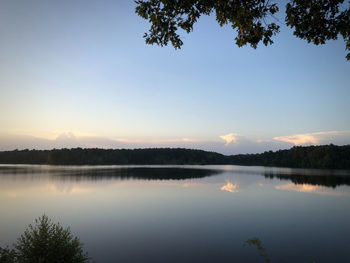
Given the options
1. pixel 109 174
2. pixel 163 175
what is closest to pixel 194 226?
pixel 163 175

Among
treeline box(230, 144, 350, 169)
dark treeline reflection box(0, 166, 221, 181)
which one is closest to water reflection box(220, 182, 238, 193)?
dark treeline reflection box(0, 166, 221, 181)

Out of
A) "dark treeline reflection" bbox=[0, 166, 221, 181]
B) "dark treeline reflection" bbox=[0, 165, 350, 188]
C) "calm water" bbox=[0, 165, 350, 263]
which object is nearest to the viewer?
"calm water" bbox=[0, 165, 350, 263]

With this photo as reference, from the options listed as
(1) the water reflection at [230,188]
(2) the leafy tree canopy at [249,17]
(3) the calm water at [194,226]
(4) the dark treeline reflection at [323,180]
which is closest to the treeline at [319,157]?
(4) the dark treeline reflection at [323,180]

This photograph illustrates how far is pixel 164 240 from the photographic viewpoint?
16672mm

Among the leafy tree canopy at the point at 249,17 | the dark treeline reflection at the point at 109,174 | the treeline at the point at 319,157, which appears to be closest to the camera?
the leafy tree canopy at the point at 249,17

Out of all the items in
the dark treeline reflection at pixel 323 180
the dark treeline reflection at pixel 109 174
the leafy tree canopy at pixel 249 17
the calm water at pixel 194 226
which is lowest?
the dark treeline reflection at pixel 109 174

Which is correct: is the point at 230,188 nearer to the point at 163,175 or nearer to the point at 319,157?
the point at 163,175

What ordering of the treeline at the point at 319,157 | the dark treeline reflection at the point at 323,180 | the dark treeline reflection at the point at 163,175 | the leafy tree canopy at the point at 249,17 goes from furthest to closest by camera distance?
1. the treeline at the point at 319,157
2. the dark treeline reflection at the point at 163,175
3. the dark treeline reflection at the point at 323,180
4. the leafy tree canopy at the point at 249,17

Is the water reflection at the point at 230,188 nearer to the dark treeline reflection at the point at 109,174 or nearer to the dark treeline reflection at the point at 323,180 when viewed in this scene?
the dark treeline reflection at the point at 323,180

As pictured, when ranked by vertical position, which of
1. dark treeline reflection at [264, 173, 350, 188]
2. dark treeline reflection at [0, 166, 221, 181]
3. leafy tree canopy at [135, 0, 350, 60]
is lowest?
dark treeline reflection at [0, 166, 221, 181]

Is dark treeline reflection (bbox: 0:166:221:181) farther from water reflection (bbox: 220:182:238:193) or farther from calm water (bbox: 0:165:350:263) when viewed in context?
calm water (bbox: 0:165:350:263)

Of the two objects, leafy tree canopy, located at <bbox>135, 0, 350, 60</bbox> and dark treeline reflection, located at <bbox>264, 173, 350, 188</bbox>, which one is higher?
leafy tree canopy, located at <bbox>135, 0, 350, 60</bbox>

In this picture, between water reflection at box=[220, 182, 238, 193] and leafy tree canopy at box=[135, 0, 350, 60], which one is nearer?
leafy tree canopy at box=[135, 0, 350, 60]

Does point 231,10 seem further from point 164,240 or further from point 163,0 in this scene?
point 164,240
